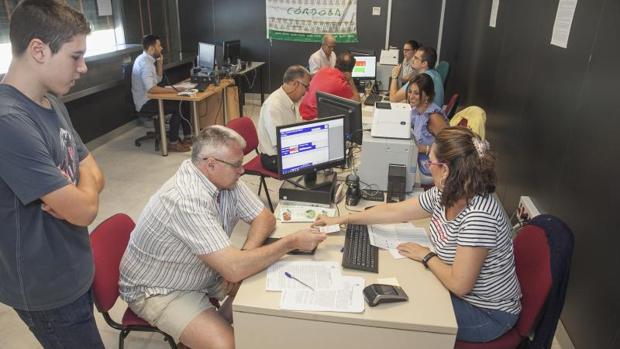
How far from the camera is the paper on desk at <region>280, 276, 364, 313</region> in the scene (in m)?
1.45

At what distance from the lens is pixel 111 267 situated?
1.70 metres

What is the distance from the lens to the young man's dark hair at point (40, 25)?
1128 millimetres

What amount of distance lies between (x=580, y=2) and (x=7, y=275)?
9.74 ft

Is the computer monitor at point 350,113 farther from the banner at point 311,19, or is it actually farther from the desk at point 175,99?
the banner at point 311,19

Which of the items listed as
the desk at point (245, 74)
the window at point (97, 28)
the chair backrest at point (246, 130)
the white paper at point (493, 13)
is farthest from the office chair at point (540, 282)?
the desk at point (245, 74)

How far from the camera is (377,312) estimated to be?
1445mm

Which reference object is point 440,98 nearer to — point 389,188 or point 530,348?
point 389,188

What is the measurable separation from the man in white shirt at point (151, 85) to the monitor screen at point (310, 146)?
3.05 metres

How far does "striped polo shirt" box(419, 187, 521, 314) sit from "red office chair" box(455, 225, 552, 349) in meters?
0.04

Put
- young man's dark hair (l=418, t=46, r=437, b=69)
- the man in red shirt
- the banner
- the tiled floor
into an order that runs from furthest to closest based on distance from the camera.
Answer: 1. the banner
2. young man's dark hair (l=418, t=46, r=437, b=69)
3. the man in red shirt
4. the tiled floor

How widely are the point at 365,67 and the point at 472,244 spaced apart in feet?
14.1

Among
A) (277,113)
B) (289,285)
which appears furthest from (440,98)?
(289,285)

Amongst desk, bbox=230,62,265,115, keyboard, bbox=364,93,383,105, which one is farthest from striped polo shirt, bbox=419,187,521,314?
desk, bbox=230,62,265,115

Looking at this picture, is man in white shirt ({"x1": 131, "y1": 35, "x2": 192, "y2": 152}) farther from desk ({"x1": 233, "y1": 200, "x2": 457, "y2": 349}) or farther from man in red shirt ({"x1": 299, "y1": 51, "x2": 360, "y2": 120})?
desk ({"x1": 233, "y1": 200, "x2": 457, "y2": 349})
